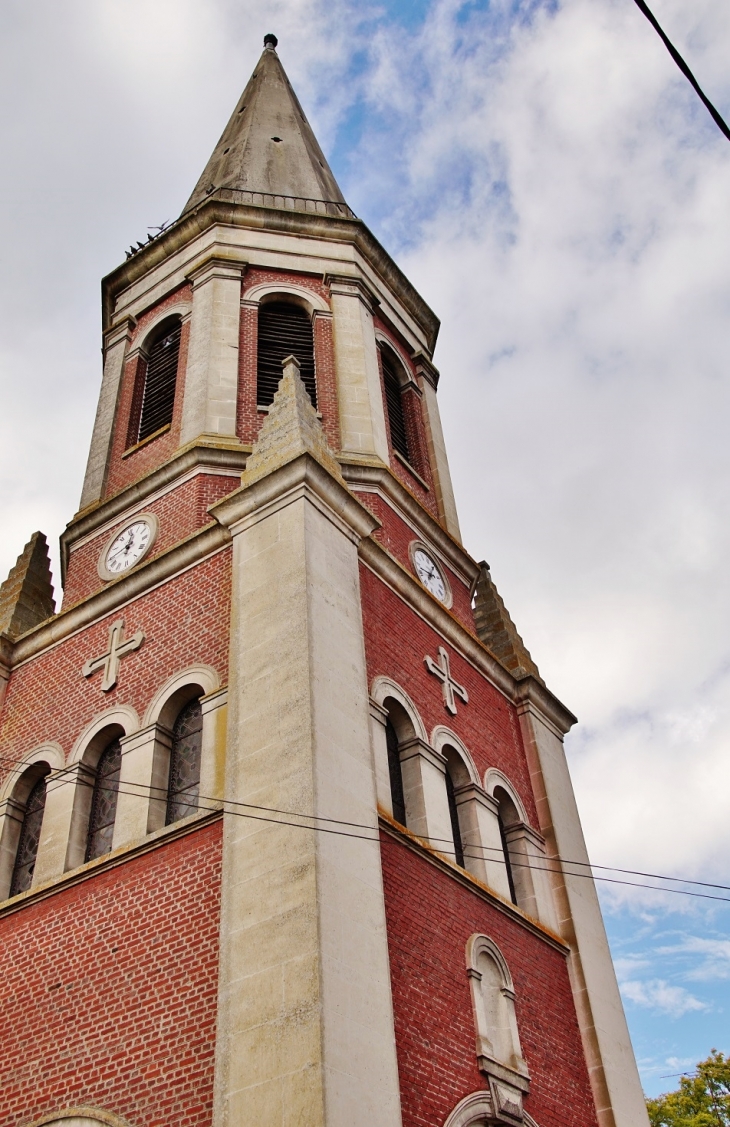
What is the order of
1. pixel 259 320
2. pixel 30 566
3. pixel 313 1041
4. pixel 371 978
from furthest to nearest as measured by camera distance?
1. pixel 259 320
2. pixel 30 566
3. pixel 371 978
4. pixel 313 1041

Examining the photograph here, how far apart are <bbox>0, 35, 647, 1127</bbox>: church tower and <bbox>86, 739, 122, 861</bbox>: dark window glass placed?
0.04 m

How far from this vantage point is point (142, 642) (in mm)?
14422

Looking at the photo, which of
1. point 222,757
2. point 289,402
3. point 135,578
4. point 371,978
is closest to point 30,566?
point 135,578

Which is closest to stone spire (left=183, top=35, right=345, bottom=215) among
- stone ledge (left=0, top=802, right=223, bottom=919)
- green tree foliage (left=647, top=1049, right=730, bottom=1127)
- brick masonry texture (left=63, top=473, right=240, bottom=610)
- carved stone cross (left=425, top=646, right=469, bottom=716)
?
brick masonry texture (left=63, top=473, right=240, bottom=610)

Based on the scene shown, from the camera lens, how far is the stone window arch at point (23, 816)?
44.4 ft

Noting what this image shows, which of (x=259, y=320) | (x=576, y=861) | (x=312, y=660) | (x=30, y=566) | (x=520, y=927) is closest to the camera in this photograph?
(x=312, y=660)

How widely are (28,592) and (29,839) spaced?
16.0 feet

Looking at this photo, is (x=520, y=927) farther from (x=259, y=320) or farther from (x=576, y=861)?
(x=259, y=320)

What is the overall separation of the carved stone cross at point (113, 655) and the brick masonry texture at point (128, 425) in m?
3.37

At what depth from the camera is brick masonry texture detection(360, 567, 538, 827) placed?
1410 centimetres

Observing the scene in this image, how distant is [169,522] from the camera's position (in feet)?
53.9

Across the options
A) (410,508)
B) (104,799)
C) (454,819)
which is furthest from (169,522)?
(454,819)

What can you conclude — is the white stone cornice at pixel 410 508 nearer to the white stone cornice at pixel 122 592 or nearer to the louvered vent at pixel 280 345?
the louvered vent at pixel 280 345

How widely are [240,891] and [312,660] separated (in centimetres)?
245
